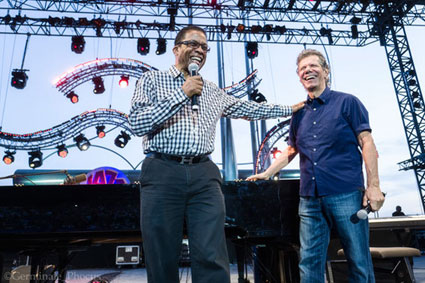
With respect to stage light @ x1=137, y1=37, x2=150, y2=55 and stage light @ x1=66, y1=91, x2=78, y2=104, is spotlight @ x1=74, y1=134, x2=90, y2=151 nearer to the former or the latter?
stage light @ x1=66, y1=91, x2=78, y2=104

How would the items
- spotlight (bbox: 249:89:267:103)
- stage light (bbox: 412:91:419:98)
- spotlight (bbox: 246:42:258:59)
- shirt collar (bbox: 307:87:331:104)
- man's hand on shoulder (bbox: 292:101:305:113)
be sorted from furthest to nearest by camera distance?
stage light (bbox: 412:91:419:98) → spotlight (bbox: 249:89:267:103) → spotlight (bbox: 246:42:258:59) → man's hand on shoulder (bbox: 292:101:305:113) → shirt collar (bbox: 307:87:331:104)

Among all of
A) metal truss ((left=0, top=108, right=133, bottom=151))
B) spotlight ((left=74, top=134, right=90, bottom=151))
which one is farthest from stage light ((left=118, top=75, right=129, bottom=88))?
spotlight ((left=74, top=134, right=90, bottom=151))

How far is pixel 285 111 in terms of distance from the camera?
2189 mm

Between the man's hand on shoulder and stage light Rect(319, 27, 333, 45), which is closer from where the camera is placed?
the man's hand on shoulder

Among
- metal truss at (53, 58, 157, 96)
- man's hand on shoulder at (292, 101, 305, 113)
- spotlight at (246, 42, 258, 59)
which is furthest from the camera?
metal truss at (53, 58, 157, 96)

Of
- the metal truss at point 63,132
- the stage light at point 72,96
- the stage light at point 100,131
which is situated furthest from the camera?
the stage light at point 100,131

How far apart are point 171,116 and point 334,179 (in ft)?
3.48

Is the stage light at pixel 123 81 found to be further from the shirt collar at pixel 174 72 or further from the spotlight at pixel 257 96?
the shirt collar at pixel 174 72

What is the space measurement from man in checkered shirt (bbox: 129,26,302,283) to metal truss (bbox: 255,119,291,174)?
9997 mm

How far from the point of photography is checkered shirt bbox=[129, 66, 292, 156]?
4.86ft

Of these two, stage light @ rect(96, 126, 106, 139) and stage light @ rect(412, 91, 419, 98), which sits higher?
stage light @ rect(412, 91, 419, 98)

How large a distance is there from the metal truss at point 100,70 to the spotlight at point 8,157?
3.66 m

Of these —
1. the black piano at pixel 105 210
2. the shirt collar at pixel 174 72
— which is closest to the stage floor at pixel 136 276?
the black piano at pixel 105 210

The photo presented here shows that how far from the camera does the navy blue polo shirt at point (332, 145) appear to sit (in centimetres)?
191
